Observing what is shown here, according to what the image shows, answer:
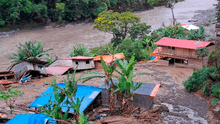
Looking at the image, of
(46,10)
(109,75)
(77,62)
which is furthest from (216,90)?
(46,10)

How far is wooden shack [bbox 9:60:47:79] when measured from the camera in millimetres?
22828

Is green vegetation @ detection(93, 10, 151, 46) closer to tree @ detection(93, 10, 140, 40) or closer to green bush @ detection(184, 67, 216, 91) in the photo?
tree @ detection(93, 10, 140, 40)

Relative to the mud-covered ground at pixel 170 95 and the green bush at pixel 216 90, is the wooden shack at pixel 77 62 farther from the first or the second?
the green bush at pixel 216 90

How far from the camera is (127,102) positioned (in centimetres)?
1340

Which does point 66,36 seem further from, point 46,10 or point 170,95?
point 170,95

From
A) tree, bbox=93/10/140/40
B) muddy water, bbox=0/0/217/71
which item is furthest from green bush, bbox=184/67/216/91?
muddy water, bbox=0/0/217/71

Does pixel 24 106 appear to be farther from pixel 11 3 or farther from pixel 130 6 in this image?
pixel 130 6

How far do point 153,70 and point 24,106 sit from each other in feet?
45.3

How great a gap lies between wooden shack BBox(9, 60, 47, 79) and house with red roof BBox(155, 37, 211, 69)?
11.9m

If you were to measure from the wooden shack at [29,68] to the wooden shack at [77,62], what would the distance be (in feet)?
6.65

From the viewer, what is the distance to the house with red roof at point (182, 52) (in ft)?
77.6

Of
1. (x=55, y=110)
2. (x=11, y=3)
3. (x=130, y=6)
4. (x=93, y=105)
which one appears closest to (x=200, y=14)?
(x=130, y=6)

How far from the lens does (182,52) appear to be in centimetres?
2423

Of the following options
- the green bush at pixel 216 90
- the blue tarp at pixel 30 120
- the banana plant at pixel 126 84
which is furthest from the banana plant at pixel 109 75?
the green bush at pixel 216 90
